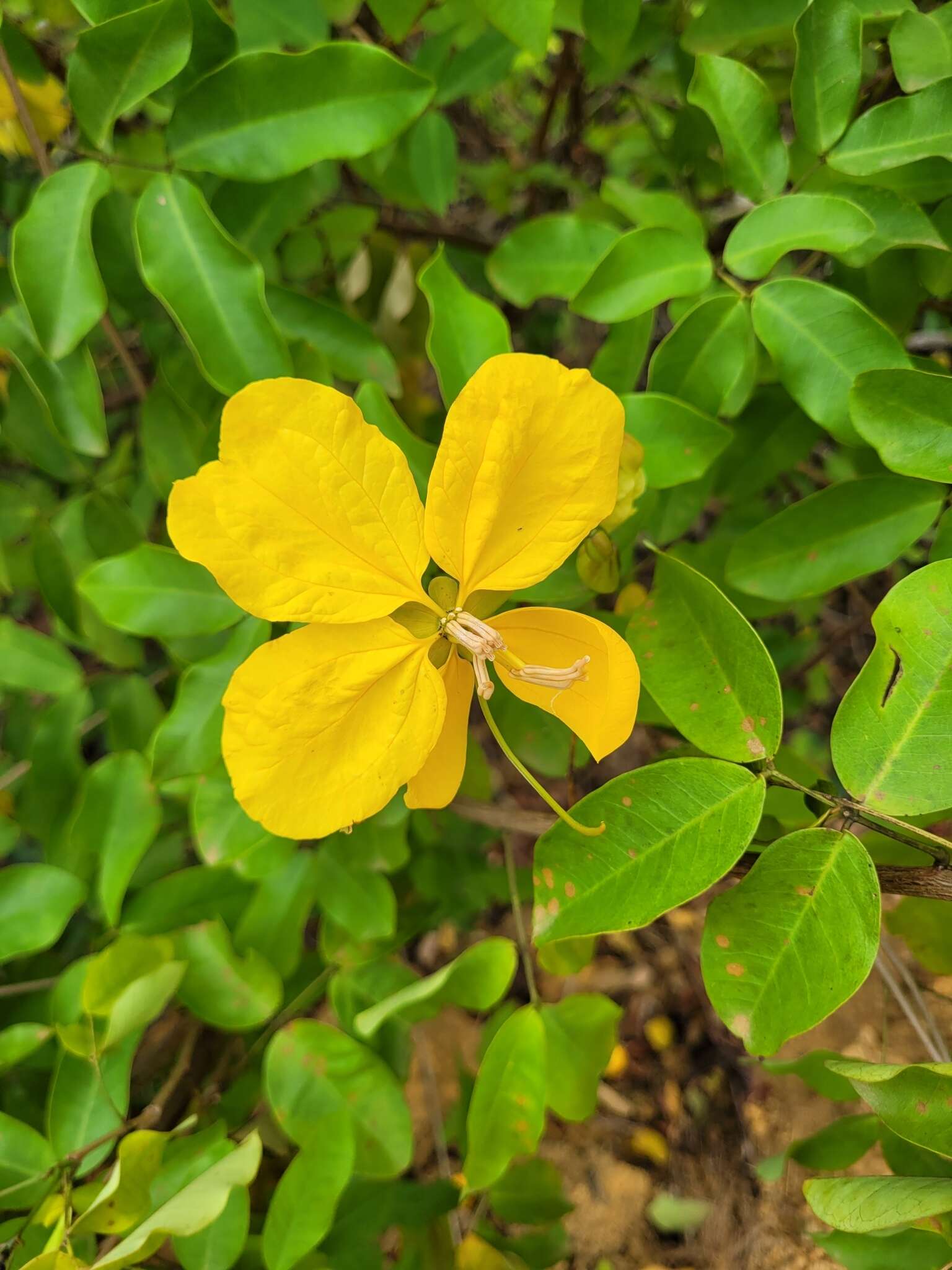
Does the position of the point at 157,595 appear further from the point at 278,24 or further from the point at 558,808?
the point at 278,24

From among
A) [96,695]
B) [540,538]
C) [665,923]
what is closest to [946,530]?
[540,538]

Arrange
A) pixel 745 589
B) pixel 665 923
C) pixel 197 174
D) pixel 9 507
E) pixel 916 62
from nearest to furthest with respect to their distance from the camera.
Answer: pixel 916 62 → pixel 745 589 → pixel 197 174 → pixel 9 507 → pixel 665 923

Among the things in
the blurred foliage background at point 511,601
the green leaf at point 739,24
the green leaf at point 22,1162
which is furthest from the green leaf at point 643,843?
the green leaf at point 739,24

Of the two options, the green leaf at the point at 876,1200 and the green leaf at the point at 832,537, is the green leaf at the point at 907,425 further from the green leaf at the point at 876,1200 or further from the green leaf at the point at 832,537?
the green leaf at the point at 876,1200

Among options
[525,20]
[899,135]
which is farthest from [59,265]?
[899,135]

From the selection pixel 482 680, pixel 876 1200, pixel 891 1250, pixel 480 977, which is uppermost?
pixel 482 680

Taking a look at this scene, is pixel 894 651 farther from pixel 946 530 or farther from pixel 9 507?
pixel 9 507
